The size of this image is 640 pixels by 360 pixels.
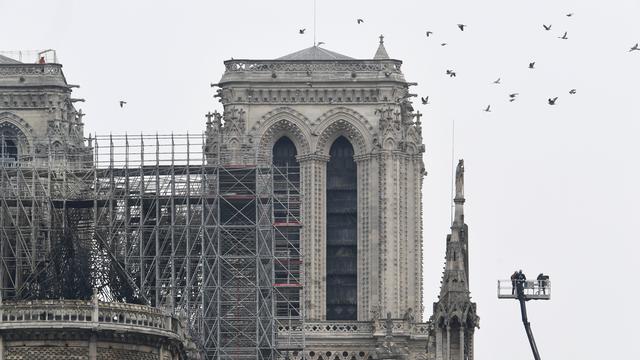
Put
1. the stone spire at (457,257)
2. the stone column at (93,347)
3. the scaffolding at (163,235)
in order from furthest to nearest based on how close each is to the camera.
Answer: the scaffolding at (163,235)
the stone spire at (457,257)
the stone column at (93,347)

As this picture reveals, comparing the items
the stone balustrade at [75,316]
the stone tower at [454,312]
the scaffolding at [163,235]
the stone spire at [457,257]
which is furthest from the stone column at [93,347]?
the scaffolding at [163,235]

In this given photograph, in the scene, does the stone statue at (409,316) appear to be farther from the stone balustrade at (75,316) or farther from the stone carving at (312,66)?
the stone balustrade at (75,316)

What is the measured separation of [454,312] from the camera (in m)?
113

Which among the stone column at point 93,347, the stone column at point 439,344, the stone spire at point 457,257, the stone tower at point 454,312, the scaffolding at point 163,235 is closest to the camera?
the stone column at point 93,347

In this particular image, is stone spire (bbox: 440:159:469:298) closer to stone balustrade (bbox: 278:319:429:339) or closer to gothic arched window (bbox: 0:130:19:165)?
stone balustrade (bbox: 278:319:429:339)

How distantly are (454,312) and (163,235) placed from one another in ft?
151

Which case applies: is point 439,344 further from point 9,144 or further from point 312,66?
point 9,144

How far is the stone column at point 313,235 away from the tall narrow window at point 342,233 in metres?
0.83

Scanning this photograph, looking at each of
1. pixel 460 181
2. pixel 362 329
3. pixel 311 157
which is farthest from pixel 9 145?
pixel 460 181

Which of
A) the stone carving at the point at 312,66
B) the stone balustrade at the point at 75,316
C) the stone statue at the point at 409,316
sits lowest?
the stone balustrade at the point at 75,316

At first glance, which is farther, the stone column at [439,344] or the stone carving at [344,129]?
the stone carving at [344,129]

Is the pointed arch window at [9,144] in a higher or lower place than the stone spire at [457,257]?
higher

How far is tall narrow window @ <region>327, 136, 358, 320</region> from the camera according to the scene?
168m

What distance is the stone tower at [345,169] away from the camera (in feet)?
547
